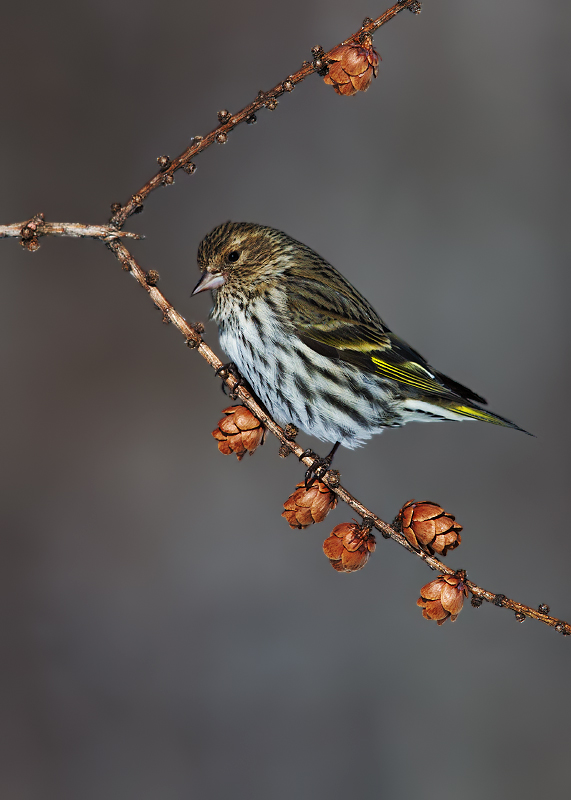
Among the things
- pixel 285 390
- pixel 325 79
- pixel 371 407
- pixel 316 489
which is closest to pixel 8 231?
pixel 325 79

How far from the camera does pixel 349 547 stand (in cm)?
115

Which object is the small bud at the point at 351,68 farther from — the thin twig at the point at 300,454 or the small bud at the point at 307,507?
the small bud at the point at 307,507

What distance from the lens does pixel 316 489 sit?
1.21 meters

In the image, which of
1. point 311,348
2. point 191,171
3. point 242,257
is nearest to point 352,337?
point 311,348

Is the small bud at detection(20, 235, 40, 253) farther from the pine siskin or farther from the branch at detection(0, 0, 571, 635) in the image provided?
the pine siskin

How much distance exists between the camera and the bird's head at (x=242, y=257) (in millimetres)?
1679

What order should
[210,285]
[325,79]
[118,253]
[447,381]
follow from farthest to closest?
[447,381] → [210,285] → [118,253] → [325,79]

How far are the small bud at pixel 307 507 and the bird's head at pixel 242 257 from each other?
2.00 ft

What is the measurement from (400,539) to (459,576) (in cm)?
11

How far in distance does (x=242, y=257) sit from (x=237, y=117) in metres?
0.71

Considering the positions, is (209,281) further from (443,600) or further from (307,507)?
(443,600)

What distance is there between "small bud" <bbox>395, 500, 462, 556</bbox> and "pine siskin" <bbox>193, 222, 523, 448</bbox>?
1.80 feet

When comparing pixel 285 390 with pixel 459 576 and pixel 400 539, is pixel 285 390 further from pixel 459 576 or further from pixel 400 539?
pixel 459 576

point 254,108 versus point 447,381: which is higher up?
point 447,381
